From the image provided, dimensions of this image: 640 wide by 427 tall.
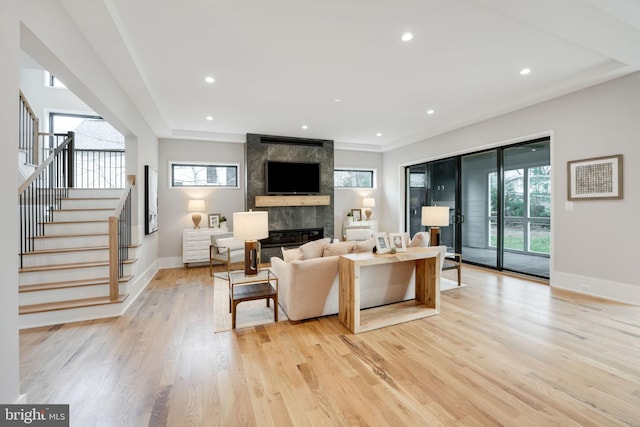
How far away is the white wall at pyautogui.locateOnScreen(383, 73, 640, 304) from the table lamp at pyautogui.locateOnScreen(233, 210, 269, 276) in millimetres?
4468

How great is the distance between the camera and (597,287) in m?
3.80

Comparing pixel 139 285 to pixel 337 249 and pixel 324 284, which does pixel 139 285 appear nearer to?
pixel 324 284

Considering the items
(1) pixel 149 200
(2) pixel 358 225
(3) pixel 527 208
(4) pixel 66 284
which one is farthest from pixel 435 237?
(4) pixel 66 284

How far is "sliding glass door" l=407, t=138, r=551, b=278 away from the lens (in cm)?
477

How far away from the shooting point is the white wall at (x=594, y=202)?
11.5ft

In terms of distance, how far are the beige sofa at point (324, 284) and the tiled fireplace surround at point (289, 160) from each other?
3227 mm

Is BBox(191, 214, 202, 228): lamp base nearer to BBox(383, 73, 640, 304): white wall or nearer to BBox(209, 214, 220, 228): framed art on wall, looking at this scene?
BBox(209, 214, 220, 228): framed art on wall

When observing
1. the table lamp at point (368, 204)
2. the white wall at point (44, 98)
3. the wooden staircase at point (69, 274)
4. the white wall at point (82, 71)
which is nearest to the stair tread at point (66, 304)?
the wooden staircase at point (69, 274)

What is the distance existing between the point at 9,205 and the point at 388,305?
138 inches

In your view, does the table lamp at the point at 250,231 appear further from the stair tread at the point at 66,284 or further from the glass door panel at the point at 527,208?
the glass door panel at the point at 527,208

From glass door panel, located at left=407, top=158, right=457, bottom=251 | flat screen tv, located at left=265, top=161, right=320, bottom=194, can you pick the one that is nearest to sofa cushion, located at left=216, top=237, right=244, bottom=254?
flat screen tv, located at left=265, top=161, right=320, bottom=194

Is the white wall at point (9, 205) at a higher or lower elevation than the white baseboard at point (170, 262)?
higher

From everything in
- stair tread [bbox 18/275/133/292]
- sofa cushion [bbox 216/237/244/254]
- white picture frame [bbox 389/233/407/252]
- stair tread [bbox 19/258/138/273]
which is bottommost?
stair tread [bbox 18/275/133/292]

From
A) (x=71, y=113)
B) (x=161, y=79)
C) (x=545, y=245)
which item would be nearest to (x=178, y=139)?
(x=71, y=113)
